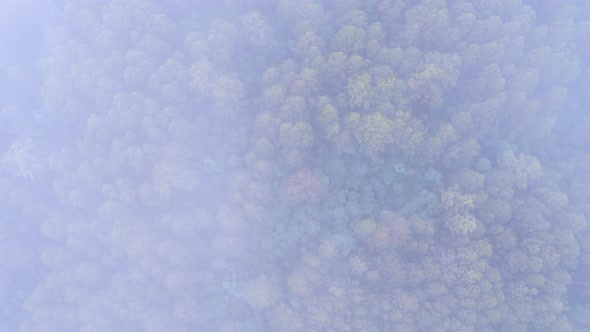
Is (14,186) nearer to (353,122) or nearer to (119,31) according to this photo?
(119,31)

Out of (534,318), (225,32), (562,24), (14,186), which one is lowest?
(534,318)

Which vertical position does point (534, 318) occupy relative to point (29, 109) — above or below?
below

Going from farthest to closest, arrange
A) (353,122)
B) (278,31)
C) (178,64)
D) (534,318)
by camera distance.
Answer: (278,31) → (178,64) → (353,122) → (534,318)

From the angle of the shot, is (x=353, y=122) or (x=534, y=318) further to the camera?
(x=353, y=122)

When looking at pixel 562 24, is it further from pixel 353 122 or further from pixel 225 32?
pixel 225 32

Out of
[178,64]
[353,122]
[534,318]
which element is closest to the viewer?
[534,318]

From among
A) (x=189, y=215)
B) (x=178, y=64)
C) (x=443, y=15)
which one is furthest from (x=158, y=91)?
(x=443, y=15)
